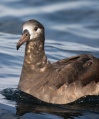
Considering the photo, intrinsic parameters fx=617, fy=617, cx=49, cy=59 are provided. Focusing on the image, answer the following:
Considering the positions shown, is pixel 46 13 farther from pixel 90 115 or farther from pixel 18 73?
pixel 90 115

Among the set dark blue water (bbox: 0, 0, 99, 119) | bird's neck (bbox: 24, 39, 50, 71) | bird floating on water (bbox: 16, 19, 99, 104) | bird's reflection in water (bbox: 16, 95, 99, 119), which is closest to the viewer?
bird's reflection in water (bbox: 16, 95, 99, 119)

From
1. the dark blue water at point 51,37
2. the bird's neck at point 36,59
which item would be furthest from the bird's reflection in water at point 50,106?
the bird's neck at point 36,59

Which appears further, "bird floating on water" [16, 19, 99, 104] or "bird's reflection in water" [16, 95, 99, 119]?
"bird floating on water" [16, 19, 99, 104]

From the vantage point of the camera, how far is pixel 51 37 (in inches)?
644

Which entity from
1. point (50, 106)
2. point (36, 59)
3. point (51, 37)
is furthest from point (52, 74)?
point (51, 37)

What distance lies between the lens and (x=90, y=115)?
9.34 m

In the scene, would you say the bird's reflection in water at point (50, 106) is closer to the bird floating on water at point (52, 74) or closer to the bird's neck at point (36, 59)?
the bird floating on water at point (52, 74)

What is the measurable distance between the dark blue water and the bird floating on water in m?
0.24

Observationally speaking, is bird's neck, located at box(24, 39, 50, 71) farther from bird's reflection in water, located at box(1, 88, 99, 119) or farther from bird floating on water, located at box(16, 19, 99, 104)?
bird's reflection in water, located at box(1, 88, 99, 119)

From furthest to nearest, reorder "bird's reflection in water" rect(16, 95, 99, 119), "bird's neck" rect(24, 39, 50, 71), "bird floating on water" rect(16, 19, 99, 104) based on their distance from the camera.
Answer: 1. "bird's neck" rect(24, 39, 50, 71)
2. "bird floating on water" rect(16, 19, 99, 104)
3. "bird's reflection in water" rect(16, 95, 99, 119)

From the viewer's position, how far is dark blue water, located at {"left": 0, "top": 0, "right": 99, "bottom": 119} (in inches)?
375

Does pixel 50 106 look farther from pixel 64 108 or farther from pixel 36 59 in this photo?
pixel 36 59

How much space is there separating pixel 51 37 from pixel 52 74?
6.27 metres

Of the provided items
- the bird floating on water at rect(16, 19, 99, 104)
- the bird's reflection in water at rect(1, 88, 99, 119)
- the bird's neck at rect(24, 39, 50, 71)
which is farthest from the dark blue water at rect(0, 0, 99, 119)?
the bird's neck at rect(24, 39, 50, 71)
